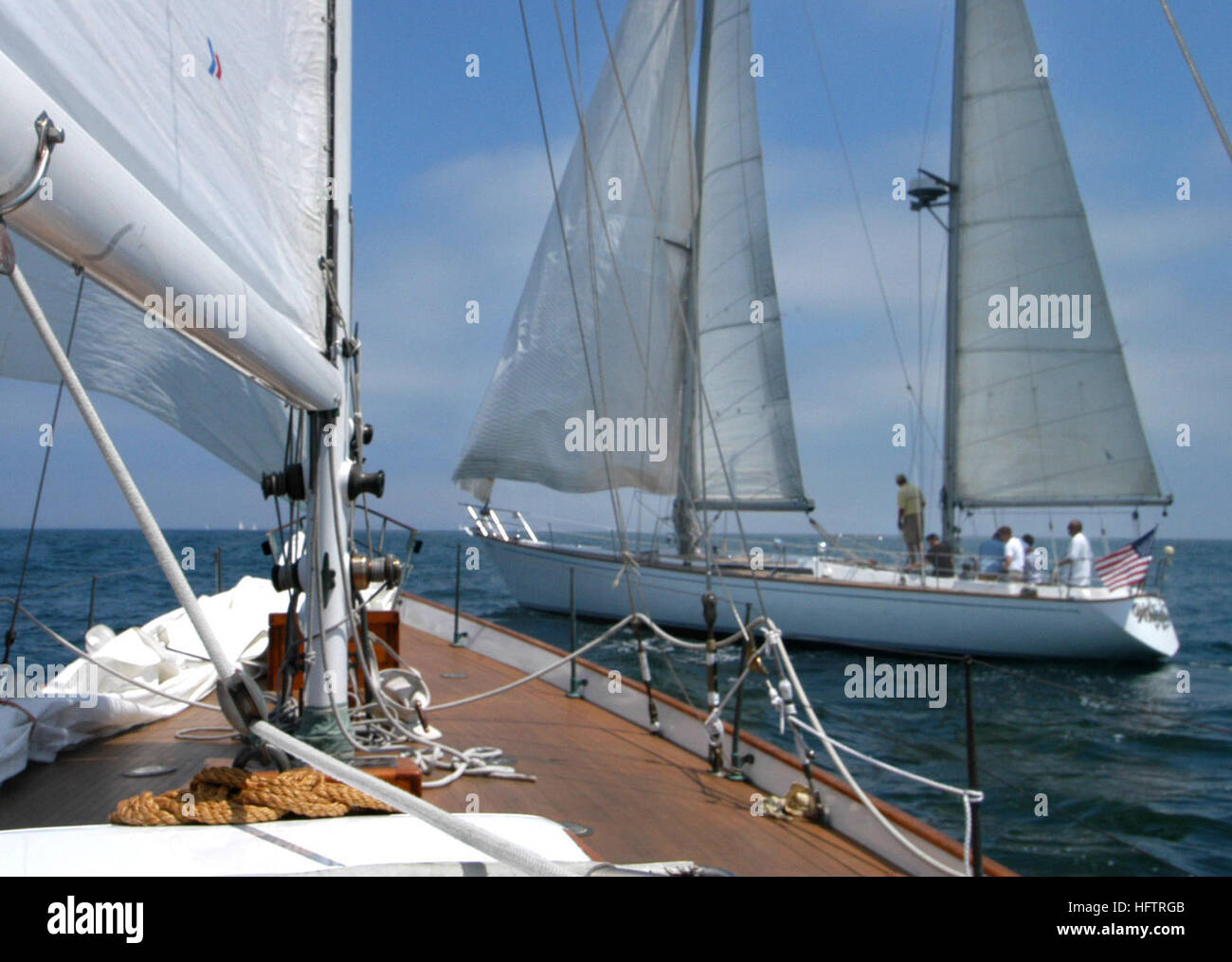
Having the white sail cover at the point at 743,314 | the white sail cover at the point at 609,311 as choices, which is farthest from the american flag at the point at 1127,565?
the white sail cover at the point at 609,311

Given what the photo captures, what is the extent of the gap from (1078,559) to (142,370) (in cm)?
1639

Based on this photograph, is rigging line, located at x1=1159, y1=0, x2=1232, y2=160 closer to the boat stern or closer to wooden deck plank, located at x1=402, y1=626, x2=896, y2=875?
wooden deck plank, located at x1=402, y1=626, x2=896, y2=875

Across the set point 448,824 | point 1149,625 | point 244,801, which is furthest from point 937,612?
point 448,824

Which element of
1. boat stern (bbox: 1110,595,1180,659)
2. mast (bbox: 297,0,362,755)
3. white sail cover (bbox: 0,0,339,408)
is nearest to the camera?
white sail cover (bbox: 0,0,339,408)

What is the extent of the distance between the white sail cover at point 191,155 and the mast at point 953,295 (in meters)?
16.4

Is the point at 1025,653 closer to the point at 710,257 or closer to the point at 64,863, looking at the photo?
the point at 710,257

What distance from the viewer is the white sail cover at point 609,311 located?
17.0 m

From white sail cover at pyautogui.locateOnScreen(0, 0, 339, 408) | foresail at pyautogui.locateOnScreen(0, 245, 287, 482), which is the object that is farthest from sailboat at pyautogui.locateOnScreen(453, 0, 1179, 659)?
white sail cover at pyautogui.locateOnScreen(0, 0, 339, 408)

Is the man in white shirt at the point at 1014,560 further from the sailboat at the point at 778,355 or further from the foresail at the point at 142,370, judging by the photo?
the foresail at the point at 142,370

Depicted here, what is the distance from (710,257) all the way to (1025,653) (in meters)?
9.74

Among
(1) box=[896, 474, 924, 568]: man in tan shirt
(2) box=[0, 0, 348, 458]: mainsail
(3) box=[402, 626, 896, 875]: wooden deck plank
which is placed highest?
(2) box=[0, 0, 348, 458]: mainsail

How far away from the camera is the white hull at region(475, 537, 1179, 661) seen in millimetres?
15867

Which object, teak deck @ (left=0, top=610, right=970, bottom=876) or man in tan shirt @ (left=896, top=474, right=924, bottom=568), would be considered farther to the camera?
man in tan shirt @ (left=896, top=474, right=924, bottom=568)
